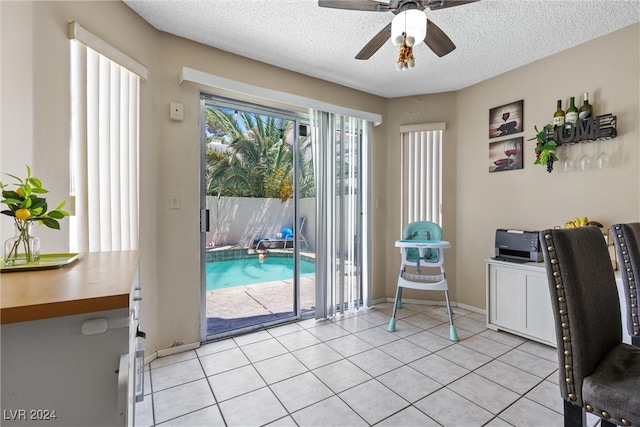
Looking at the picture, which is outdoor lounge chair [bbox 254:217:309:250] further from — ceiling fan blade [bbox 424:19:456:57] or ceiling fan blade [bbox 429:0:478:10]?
ceiling fan blade [bbox 429:0:478:10]

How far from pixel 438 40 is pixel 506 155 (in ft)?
5.46

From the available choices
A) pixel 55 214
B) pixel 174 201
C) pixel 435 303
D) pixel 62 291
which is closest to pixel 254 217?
pixel 174 201

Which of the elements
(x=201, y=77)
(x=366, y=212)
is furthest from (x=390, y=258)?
(x=201, y=77)

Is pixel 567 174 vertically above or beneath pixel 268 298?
above

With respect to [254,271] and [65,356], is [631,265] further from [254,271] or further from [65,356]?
[254,271]

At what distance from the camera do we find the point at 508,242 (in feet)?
9.02

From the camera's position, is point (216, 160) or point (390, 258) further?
point (390, 258)

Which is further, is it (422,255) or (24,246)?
(422,255)

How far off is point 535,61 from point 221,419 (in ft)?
12.6

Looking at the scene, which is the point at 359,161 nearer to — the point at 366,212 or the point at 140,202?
the point at 366,212

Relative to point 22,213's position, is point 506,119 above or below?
above

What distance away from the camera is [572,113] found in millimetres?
2414

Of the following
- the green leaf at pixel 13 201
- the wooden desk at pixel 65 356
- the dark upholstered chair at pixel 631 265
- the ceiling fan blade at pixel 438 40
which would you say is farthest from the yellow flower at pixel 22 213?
the dark upholstered chair at pixel 631 265

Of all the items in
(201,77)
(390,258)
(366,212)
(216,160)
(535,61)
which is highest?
(535,61)
